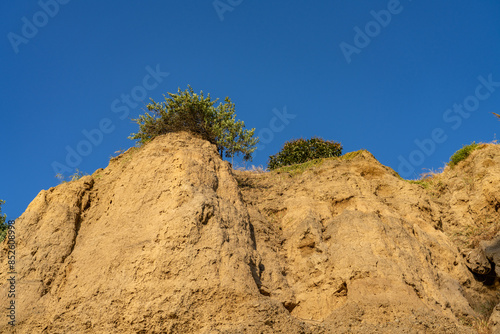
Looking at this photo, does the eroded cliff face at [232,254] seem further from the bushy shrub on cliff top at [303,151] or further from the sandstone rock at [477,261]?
the bushy shrub on cliff top at [303,151]

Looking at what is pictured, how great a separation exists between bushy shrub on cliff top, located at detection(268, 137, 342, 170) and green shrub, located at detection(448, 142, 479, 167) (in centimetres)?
570

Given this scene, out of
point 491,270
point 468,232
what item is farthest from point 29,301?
point 468,232

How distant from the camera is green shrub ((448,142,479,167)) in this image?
1775 centimetres

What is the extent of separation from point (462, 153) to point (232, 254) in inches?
487

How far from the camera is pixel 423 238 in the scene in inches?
524

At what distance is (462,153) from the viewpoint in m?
17.9

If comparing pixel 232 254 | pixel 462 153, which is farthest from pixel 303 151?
pixel 232 254

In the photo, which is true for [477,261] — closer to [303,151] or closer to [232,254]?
[232,254]

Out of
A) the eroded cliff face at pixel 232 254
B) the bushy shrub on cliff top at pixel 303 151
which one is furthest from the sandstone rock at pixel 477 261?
the bushy shrub on cliff top at pixel 303 151

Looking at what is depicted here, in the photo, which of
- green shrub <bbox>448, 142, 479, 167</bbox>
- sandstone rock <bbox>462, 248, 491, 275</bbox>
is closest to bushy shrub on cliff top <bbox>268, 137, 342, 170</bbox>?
green shrub <bbox>448, 142, 479, 167</bbox>

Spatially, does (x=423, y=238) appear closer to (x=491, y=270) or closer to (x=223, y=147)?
(x=491, y=270)

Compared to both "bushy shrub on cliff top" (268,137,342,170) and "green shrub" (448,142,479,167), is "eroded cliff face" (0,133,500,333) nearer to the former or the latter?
"green shrub" (448,142,479,167)

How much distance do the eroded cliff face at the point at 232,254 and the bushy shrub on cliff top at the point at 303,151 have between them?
240 inches

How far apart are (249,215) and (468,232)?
7.68 meters
